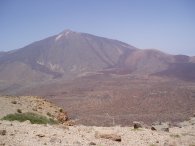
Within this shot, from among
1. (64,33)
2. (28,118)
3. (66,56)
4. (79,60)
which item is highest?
(64,33)

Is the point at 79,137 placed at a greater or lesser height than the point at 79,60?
lesser

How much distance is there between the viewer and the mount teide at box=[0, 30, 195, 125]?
39.9m

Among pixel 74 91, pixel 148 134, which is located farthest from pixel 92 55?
pixel 148 134

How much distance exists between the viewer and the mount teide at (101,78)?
3988cm

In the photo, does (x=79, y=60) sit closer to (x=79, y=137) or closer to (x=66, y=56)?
(x=66, y=56)

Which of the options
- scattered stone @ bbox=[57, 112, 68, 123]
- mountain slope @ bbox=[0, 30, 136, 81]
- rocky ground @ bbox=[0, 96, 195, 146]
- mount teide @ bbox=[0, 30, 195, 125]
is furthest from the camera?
mountain slope @ bbox=[0, 30, 136, 81]

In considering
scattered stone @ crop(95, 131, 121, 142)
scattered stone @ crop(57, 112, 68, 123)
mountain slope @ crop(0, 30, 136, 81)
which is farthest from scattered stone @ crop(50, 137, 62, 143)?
mountain slope @ crop(0, 30, 136, 81)

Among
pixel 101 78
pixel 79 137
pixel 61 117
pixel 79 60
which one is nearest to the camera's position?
pixel 79 137

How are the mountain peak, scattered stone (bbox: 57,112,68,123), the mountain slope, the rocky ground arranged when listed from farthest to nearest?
the mountain peak < the mountain slope < scattered stone (bbox: 57,112,68,123) < the rocky ground

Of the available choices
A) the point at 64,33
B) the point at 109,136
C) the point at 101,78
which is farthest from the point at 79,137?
the point at 64,33

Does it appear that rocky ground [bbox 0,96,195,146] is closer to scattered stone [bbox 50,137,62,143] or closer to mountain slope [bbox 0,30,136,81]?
scattered stone [bbox 50,137,62,143]

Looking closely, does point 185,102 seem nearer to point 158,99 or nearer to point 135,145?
point 158,99

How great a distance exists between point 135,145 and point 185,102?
33.9m

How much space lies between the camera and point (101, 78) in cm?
7781
